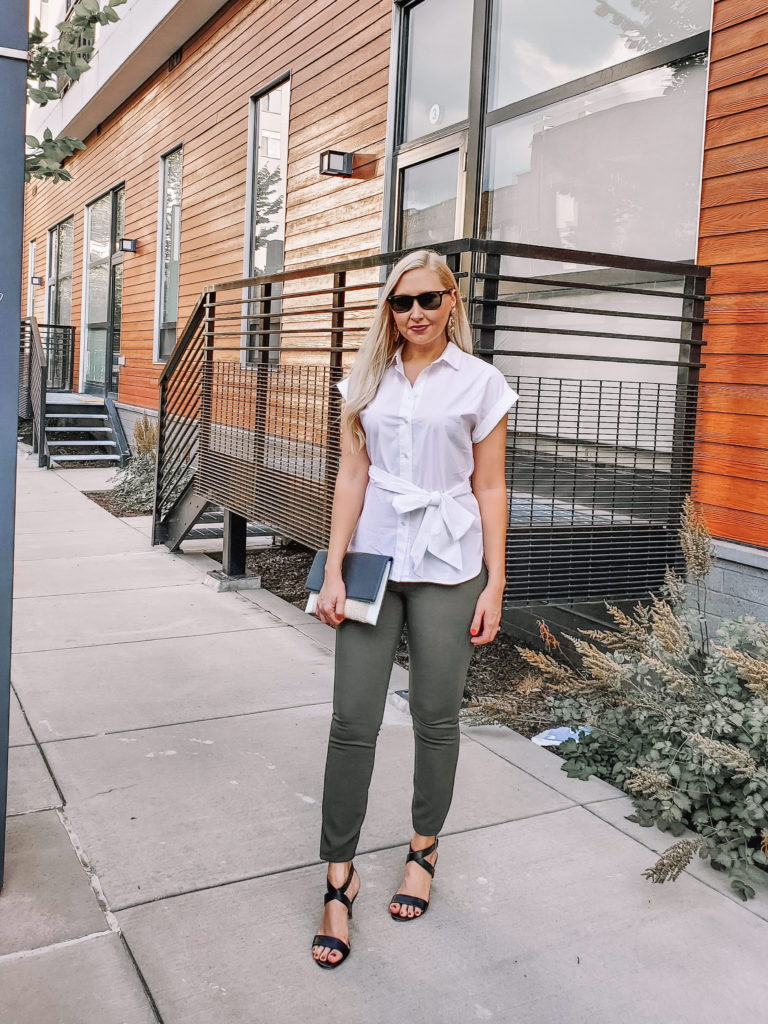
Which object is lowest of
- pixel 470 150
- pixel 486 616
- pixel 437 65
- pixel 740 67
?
pixel 486 616

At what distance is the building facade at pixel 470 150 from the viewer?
4383mm

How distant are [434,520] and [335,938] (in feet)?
3.47

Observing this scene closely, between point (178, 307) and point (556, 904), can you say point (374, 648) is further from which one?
point (178, 307)

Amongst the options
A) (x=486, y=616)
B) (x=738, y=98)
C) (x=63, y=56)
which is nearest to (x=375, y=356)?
(x=486, y=616)

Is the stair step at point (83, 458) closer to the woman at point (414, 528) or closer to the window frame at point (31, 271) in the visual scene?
the window frame at point (31, 271)

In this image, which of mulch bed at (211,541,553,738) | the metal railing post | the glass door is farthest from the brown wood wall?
the glass door

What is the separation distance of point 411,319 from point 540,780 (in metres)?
1.89

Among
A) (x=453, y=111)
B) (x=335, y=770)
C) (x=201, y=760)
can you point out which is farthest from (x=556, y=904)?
(x=453, y=111)

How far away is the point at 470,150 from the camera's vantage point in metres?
6.51

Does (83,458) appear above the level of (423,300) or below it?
below

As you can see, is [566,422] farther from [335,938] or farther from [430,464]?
[335,938]

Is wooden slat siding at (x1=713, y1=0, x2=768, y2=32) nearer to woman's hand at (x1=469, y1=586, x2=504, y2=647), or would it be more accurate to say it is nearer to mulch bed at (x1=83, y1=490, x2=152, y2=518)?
woman's hand at (x1=469, y1=586, x2=504, y2=647)

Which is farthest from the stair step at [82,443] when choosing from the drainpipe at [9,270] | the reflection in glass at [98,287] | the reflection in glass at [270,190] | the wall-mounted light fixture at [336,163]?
the drainpipe at [9,270]

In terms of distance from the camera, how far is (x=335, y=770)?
238 cm
